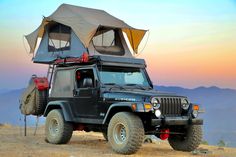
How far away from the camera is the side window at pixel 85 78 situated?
12.6 m

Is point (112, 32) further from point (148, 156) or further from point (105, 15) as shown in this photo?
point (148, 156)

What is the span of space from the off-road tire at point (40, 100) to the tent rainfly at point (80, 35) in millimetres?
988

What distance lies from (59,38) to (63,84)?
179 cm

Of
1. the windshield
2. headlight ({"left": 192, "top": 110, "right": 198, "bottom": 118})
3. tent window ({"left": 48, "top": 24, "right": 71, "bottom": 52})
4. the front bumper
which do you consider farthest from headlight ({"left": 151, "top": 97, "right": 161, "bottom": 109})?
tent window ({"left": 48, "top": 24, "right": 71, "bottom": 52})

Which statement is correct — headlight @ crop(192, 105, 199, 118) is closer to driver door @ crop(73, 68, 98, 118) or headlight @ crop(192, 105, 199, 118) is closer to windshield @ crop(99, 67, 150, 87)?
windshield @ crop(99, 67, 150, 87)

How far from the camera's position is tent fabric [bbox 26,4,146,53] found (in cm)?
1399

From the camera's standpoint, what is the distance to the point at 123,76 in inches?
508

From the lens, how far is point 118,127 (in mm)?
11500

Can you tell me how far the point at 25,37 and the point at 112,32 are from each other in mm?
3416

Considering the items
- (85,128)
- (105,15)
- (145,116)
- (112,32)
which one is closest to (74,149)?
(85,128)

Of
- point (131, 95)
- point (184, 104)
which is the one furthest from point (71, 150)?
point (184, 104)

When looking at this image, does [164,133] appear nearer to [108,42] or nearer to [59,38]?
[108,42]

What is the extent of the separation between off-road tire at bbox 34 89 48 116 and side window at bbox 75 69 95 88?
69.5 inches

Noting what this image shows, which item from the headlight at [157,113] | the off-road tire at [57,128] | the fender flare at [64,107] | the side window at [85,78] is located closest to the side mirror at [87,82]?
the side window at [85,78]
